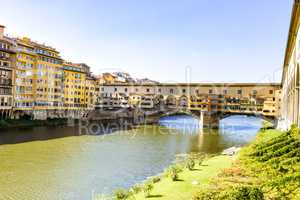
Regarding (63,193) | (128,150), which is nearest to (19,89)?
(128,150)

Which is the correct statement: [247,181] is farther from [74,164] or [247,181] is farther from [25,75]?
[25,75]

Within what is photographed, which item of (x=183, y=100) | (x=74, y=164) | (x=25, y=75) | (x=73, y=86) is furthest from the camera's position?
(x=183, y=100)

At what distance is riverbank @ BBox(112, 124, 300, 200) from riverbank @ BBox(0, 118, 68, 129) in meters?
28.7

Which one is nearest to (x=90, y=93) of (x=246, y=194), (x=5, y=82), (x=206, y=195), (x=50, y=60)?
(x=50, y=60)

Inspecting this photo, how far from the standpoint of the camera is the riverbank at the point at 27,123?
35.9 meters

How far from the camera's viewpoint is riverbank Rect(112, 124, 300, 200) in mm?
8320

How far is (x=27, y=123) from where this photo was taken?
39594mm

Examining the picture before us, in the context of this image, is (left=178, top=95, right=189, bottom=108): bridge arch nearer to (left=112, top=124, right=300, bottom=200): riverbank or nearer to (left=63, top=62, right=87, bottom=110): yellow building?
(left=63, top=62, right=87, bottom=110): yellow building

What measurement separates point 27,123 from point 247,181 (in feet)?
115

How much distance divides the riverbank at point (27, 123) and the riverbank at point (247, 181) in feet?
94.1

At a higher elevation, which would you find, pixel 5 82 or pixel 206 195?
pixel 5 82

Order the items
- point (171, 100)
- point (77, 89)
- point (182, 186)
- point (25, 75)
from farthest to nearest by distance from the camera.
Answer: point (171, 100) < point (77, 89) < point (25, 75) < point (182, 186)

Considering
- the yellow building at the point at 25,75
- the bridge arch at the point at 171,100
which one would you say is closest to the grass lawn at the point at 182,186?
the yellow building at the point at 25,75

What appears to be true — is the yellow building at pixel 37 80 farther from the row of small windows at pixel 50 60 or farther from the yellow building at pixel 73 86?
the yellow building at pixel 73 86
